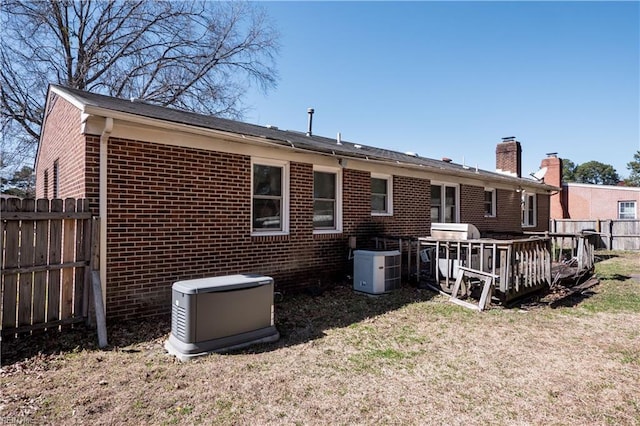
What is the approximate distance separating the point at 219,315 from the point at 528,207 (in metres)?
17.0

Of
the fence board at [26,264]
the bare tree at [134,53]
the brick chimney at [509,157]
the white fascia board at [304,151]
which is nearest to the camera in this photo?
the fence board at [26,264]

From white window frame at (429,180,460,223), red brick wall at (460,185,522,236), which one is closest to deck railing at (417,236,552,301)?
white window frame at (429,180,460,223)

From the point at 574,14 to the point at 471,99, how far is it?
14.7 feet

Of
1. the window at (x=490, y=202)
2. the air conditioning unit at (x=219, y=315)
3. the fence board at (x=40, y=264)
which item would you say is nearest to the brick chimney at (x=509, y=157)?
the window at (x=490, y=202)

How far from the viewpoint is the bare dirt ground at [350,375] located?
308 centimetres

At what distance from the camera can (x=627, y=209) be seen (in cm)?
2320

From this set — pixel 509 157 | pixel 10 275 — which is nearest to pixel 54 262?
pixel 10 275

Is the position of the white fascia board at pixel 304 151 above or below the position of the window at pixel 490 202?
above

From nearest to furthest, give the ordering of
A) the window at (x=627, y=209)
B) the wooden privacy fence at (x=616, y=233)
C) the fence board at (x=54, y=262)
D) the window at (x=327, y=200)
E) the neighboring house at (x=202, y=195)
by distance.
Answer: the fence board at (x=54, y=262) → the neighboring house at (x=202, y=195) → the window at (x=327, y=200) → the wooden privacy fence at (x=616, y=233) → the window at (x=627, y=209)

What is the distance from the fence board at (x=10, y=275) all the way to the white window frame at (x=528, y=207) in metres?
17.6

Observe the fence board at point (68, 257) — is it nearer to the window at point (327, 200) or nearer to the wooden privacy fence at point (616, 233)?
the window at point (327, 200)

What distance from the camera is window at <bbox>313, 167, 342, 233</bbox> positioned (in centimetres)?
836

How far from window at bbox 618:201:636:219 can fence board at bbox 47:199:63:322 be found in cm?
2939

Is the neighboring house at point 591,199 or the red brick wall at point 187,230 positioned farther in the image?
the neighboring house at point 591,199
